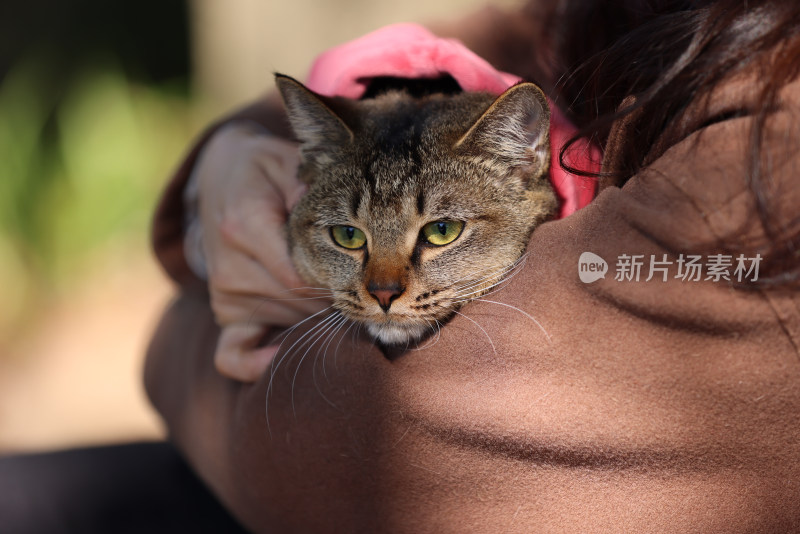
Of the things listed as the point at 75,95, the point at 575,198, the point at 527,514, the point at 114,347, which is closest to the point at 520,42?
the point at 575,198

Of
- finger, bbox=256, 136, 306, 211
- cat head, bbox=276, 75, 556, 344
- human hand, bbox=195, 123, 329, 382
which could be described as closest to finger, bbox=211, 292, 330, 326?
human hand, bbox=195, 123, 329, 382

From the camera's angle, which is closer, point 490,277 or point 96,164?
point 490,277

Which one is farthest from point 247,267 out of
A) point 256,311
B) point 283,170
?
point 283,170

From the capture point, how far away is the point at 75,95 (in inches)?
181

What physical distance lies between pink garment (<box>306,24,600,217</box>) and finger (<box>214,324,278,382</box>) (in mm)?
714

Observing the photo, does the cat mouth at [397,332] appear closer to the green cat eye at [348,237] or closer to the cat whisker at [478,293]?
the cat whisker at [478,293]

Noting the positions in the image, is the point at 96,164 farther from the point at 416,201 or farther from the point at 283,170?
the point at 416,201

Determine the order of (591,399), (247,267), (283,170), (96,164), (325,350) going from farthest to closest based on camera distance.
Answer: (96,164) < (283,170) < (247,267) < (325,350) < (591,399)

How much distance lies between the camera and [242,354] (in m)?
1.51

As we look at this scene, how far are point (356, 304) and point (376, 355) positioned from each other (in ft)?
0.80

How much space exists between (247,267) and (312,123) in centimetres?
41

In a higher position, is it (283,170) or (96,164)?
(283,170)

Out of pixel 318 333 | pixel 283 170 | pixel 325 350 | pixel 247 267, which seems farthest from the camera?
pixel 283 170

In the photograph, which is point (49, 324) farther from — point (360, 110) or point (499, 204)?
point (499, 204)
